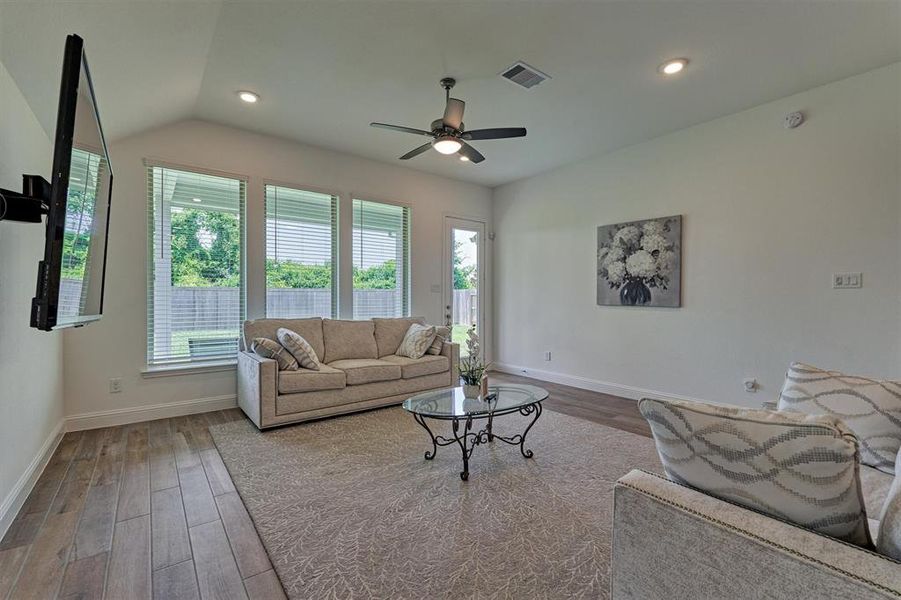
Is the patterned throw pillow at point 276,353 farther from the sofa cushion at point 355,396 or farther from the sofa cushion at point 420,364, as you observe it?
the sofa cushion at point 420,364

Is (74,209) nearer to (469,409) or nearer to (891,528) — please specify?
(469,409)

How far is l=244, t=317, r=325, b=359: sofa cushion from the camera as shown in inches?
153

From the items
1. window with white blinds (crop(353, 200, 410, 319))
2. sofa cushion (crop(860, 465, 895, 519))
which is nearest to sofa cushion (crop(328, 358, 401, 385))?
window with white blinds (crop(353, 200, 410, 319))

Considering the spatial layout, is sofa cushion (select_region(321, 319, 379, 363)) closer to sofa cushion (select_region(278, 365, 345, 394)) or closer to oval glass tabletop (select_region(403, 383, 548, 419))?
sofa cushion (select_region(278, 365, 345, 394))

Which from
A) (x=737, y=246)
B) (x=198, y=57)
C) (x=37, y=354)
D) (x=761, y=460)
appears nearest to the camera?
(x=761, y=460)

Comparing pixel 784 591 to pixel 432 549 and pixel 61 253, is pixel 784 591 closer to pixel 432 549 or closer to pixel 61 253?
pixel 432 549

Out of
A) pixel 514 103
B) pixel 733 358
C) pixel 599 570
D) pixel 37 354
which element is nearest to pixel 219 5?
pixel 514 103

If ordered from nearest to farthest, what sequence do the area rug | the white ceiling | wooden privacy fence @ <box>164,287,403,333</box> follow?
the area rug, the white ceiling, wooden privacy fence @ <box>164,287,403,333</box>

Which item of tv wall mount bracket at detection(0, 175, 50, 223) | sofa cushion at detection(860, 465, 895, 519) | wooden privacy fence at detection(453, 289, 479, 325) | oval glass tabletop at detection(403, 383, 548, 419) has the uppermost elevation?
tv wall mount bracket at detection(0, 175, 50, 223)

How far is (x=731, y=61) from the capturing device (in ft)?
9.25

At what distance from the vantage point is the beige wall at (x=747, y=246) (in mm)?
2996

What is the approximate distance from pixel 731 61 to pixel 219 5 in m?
3.43

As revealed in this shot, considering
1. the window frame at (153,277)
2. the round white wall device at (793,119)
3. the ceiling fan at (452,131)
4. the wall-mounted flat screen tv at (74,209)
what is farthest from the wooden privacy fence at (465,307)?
the wall-mounted flat screen tv at (74,209)

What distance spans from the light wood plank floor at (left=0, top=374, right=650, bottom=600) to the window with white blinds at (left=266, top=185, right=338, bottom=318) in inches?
69.1
